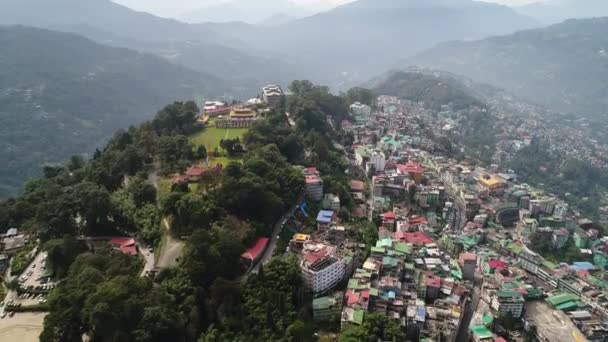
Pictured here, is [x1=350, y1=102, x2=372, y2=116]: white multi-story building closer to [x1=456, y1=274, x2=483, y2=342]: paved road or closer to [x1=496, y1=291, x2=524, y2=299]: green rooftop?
[x1=456, y1=274, x2=483, y2=342]: paved road

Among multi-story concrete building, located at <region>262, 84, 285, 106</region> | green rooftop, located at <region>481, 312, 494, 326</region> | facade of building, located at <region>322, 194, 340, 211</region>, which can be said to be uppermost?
multi-story concrete building, located at <region>262, 84, 285, 106</region>

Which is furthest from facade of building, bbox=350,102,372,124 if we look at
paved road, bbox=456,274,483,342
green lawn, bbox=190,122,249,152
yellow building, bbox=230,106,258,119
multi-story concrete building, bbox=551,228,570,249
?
paved road, bbox=456,274,483,342

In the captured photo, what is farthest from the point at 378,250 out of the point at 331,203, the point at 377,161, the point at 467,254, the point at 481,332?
the point at 377,161

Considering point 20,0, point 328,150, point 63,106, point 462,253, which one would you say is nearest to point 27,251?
point 328,150

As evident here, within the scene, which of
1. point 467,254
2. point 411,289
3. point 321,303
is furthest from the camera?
point 467,254

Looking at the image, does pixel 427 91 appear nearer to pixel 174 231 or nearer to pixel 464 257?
pixel 464 257
